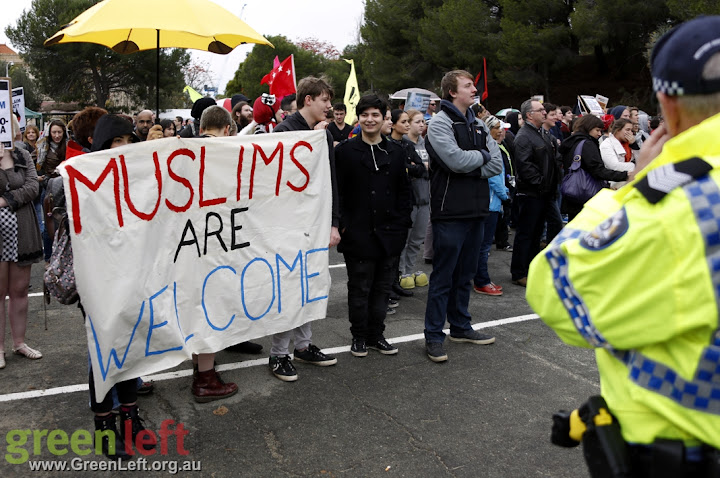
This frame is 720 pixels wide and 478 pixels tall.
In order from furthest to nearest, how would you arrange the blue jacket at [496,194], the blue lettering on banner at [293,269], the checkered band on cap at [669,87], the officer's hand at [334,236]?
the blue jacket at [496,194] < the officer's hand at [334,236] < the blue lettering on banner at [293,269] < the checkered band on cap at [669,87]

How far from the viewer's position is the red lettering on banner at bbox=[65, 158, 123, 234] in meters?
3.24

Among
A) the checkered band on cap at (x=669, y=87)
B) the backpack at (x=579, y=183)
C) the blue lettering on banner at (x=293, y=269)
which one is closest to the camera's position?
the checkered band on cap at (x=669, y=87)

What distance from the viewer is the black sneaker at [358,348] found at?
15.8 ft

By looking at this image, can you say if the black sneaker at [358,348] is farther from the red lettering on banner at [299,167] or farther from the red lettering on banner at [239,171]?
the red lettering on banner at [239,171]

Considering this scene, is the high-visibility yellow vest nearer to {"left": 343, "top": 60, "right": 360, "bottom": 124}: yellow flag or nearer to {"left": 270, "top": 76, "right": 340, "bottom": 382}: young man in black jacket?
{"left": 270, "top": 76, "right": 340, "bottom": 382}: young man in black jacket

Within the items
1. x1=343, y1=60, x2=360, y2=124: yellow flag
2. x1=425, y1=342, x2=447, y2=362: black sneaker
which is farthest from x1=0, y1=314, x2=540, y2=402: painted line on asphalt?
x1=343, y1=60, x2=360, y2=124: yellow flag

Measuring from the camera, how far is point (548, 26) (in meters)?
27.4

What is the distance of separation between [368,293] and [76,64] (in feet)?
142

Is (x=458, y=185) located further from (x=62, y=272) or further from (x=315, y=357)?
(x=62, y=272)

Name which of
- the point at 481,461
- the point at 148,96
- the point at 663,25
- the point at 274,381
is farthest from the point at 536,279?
the point at 148,96

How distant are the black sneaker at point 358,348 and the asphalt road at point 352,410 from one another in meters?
0.06

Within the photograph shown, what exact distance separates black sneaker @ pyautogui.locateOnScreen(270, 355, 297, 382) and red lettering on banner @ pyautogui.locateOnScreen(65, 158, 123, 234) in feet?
5.17

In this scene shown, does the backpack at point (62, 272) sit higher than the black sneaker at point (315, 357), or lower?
higher

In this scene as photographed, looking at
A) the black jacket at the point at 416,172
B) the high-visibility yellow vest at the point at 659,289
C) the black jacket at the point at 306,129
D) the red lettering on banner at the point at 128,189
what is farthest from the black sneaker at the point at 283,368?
the high-visibility yellow vest at the point at 659,289
